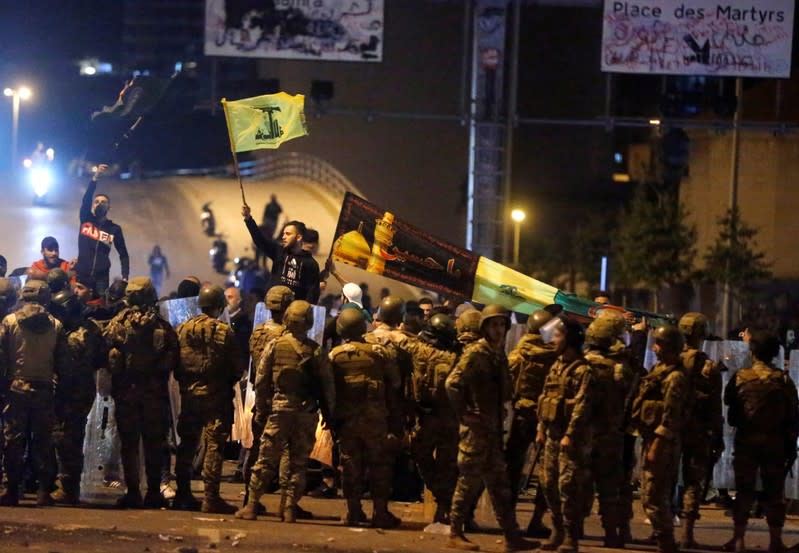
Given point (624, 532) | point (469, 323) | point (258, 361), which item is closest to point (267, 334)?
point (258, 361)

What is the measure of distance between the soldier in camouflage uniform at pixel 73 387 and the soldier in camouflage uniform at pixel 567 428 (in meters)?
3.73

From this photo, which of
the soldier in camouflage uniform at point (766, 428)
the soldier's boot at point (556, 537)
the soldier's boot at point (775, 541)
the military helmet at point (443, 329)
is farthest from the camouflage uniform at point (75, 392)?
the soldier's boot at point (775, 541)

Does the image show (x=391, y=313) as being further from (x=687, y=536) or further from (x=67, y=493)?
(x=67, y=493)

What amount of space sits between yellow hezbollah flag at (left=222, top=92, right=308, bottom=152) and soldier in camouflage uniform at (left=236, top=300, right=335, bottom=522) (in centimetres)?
303

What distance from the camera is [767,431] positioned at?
1078cm

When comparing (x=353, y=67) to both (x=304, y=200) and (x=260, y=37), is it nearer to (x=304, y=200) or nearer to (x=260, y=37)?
(x=304, y=200)

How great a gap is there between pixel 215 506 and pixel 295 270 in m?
2.40

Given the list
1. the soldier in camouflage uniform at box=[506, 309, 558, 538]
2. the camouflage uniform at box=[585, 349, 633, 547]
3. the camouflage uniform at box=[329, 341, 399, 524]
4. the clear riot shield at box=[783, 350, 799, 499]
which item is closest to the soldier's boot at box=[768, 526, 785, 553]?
the camouflage uniform at box=[585, 349, 633, 547]

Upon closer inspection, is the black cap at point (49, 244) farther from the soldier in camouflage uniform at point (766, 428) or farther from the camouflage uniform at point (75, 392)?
the soldier in camouflage uniform at point (766, 428)

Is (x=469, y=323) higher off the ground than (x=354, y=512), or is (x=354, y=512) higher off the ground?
(x=469, y=323)

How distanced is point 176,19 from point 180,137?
5.22 m

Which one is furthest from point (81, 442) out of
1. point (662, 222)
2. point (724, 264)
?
point (662, 222)

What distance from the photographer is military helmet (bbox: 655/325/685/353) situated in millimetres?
10469

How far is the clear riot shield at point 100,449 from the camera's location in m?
12.5
